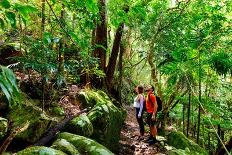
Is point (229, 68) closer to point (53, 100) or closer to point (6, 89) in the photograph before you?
point (53, 100)

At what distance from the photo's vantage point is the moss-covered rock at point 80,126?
6.83 meters

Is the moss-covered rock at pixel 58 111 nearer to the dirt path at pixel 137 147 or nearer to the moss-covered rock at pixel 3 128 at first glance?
the dirt path at pixel 137 147

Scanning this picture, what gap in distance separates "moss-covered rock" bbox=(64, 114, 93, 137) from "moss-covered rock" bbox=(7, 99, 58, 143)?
0.68m

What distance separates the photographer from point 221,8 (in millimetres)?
10125

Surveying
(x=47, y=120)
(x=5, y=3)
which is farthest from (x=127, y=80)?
(x=5, y=3)

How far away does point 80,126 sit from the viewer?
22.9 feet

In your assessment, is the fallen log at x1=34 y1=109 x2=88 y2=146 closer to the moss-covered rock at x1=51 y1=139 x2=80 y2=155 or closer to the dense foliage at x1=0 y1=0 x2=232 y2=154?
the moss-covered rock at x1=51 y1=139 x2=80 y2=155

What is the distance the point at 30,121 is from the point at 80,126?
149 centimetres

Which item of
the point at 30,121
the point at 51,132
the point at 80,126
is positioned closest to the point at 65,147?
the point at 30,121

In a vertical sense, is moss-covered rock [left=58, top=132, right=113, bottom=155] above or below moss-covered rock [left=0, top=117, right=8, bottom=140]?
below

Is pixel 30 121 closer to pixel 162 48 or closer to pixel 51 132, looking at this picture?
pixel 51 132

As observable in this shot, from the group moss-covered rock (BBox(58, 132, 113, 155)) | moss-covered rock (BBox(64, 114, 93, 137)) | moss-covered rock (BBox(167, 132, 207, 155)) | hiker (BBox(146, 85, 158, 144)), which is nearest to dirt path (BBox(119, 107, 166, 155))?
hiker (BBox(146, 85, 158, 144))

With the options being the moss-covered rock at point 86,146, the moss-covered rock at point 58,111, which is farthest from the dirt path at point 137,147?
the moss-covered rock at point 86,146

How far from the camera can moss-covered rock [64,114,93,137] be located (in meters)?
6.83
